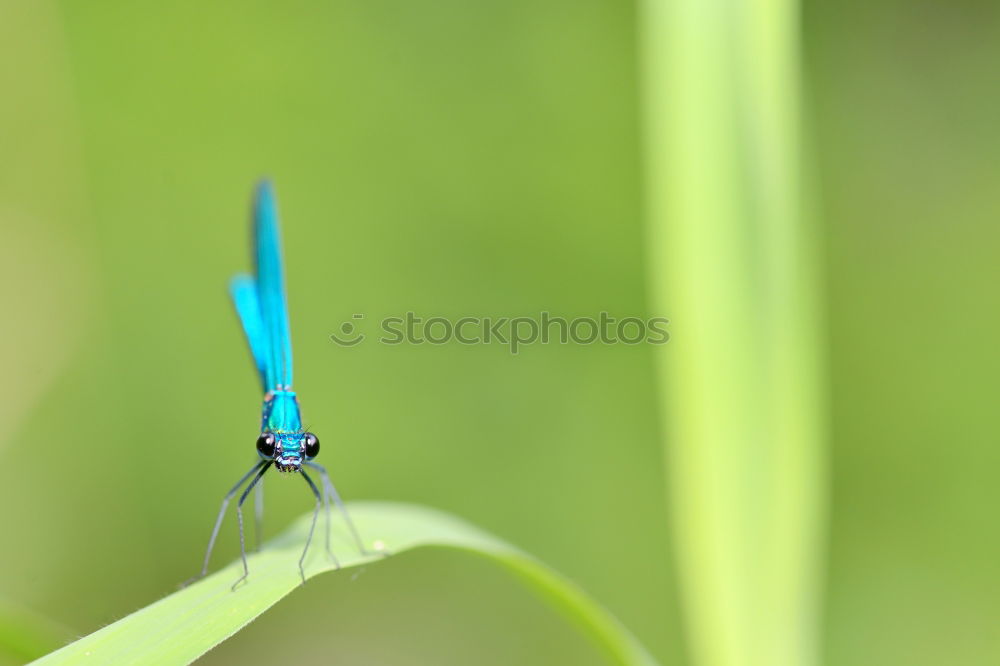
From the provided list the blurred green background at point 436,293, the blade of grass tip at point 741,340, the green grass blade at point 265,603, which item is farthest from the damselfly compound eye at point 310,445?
the blurred green background at point 436,293

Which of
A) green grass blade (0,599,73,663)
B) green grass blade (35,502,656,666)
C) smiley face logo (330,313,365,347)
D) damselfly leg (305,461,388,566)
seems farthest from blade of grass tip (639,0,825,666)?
smiley face logo (330,313,365,347)

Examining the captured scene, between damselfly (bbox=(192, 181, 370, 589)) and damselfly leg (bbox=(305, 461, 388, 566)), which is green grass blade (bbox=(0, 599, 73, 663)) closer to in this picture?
damselfly (bbox=(192, 181, 370, 589))

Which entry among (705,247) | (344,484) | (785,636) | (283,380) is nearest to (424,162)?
(344,484)

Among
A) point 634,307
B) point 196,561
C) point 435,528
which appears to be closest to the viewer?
point 435,528

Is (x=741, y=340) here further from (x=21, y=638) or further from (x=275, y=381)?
(x=21, y=638)

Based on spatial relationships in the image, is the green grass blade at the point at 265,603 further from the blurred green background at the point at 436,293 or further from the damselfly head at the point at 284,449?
the blurred green background at the point at 436,293

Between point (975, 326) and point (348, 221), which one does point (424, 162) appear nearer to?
point (348, 221)
